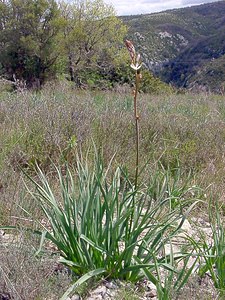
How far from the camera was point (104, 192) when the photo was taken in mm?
2004

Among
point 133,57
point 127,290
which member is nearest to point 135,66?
point 133,57

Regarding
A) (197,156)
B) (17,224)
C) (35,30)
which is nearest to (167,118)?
(197,156)

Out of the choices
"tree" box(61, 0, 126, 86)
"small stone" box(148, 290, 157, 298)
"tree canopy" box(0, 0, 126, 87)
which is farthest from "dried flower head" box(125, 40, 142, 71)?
"tree" box(61, 0, 126, 86)

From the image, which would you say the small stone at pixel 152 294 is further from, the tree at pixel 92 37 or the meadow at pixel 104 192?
the tree at pixel 92 37

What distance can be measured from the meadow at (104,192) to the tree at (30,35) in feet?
46.9

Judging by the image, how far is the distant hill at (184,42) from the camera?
31.3 meters

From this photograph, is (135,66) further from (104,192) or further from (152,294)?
(152,294)

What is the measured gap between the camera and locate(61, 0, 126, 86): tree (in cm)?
2244

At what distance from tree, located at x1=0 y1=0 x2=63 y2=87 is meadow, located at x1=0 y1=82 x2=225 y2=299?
14291 mm

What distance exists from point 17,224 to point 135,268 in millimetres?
884

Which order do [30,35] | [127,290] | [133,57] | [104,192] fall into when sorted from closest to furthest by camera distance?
[133,57] → [127,290] → [104,192] → [30,35]

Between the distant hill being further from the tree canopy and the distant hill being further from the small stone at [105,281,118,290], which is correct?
the small stone at [105,281,118,290]

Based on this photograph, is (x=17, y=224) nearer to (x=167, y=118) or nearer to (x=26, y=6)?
(x=167, y=118)

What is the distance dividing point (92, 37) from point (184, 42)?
95.8 ft
